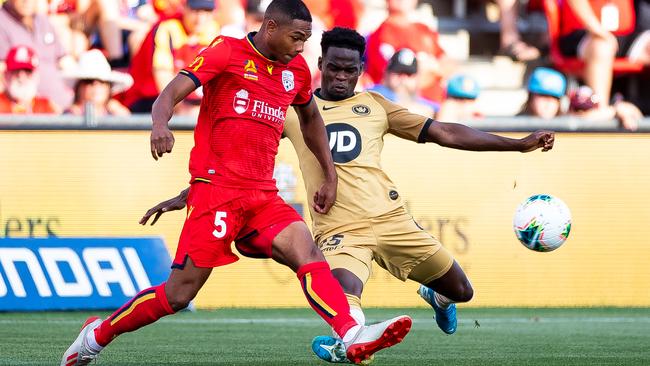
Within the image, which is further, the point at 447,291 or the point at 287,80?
the point at 447,291

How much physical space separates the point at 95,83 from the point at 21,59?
2.65 feet

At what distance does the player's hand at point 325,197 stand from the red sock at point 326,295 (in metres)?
0.98

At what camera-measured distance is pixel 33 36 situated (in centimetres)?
1413

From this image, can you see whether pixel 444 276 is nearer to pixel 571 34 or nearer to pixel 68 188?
pixel 68 188

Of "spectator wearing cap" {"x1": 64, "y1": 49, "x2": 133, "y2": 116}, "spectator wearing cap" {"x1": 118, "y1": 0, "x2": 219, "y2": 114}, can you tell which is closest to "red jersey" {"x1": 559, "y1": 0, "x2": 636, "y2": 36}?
"spectator wearing cap" {"x1": 118, "y1": 0, "x2": 219, "y2": 114}

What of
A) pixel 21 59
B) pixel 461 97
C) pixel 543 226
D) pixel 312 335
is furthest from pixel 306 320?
pixel 21 59

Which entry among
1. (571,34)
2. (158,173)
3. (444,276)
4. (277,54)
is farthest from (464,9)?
(277,54)

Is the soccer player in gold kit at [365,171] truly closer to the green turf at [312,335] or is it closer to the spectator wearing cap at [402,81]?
the green turf at [312,335]

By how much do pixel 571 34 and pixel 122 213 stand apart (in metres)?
Answer: 6.05

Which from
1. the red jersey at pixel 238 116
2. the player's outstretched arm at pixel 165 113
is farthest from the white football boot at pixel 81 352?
the player's outstretched arm at pixel 165 113

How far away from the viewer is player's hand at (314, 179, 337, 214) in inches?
307

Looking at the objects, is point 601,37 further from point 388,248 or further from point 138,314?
point 138,314

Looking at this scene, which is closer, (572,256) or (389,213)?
(389,213)

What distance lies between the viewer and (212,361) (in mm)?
7918
